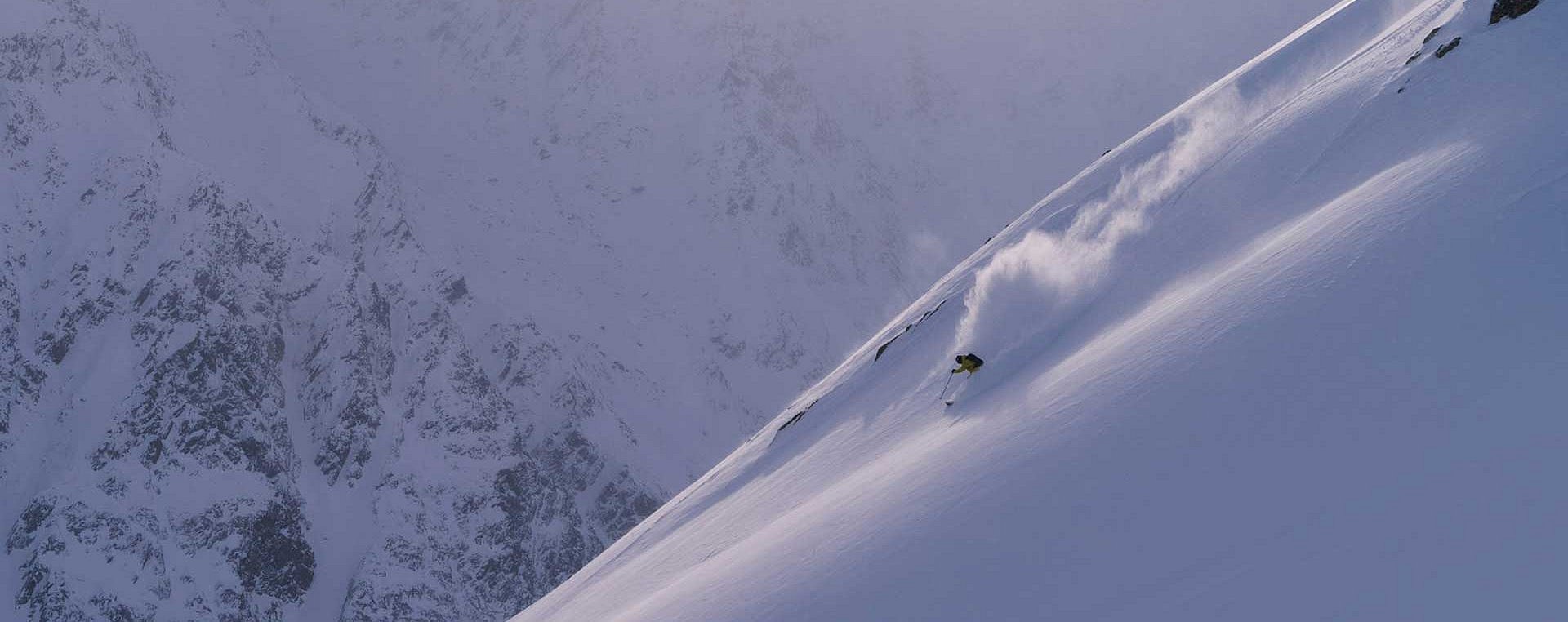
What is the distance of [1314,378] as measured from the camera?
23.3ft

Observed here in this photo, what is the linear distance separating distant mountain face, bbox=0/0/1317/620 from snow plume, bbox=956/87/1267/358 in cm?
8692

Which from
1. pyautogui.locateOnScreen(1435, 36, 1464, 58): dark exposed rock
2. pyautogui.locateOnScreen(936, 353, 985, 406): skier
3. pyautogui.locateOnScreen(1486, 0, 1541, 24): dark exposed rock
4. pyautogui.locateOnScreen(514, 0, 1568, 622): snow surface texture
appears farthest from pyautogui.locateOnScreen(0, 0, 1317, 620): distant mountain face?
pyautogui.locateOnScreen(1486, 0, 1541, 24): dark exposed rock

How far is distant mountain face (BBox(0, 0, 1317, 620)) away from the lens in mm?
93812

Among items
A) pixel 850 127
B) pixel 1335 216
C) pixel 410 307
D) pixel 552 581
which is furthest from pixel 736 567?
pixel 850 127

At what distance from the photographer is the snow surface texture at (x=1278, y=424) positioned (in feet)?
18.5

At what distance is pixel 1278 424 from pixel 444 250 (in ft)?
398

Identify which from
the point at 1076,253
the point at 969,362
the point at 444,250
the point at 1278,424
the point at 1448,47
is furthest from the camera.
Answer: the point at 444,250

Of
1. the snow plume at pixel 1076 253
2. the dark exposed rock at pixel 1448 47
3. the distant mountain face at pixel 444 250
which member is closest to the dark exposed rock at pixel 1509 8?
the dark exposed rock at pixel 1448 47

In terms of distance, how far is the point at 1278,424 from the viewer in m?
6.90

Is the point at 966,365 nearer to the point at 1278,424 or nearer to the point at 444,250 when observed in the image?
the point at 1278,424

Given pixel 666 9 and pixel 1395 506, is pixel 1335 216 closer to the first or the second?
pixel 1395 506

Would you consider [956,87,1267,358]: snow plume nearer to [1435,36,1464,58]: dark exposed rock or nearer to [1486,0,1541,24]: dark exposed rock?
[1435,36,1464,58]: dark exposed rock

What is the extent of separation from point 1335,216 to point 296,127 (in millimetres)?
125004

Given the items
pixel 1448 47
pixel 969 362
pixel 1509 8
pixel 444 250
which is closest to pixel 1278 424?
pixel 969 362
